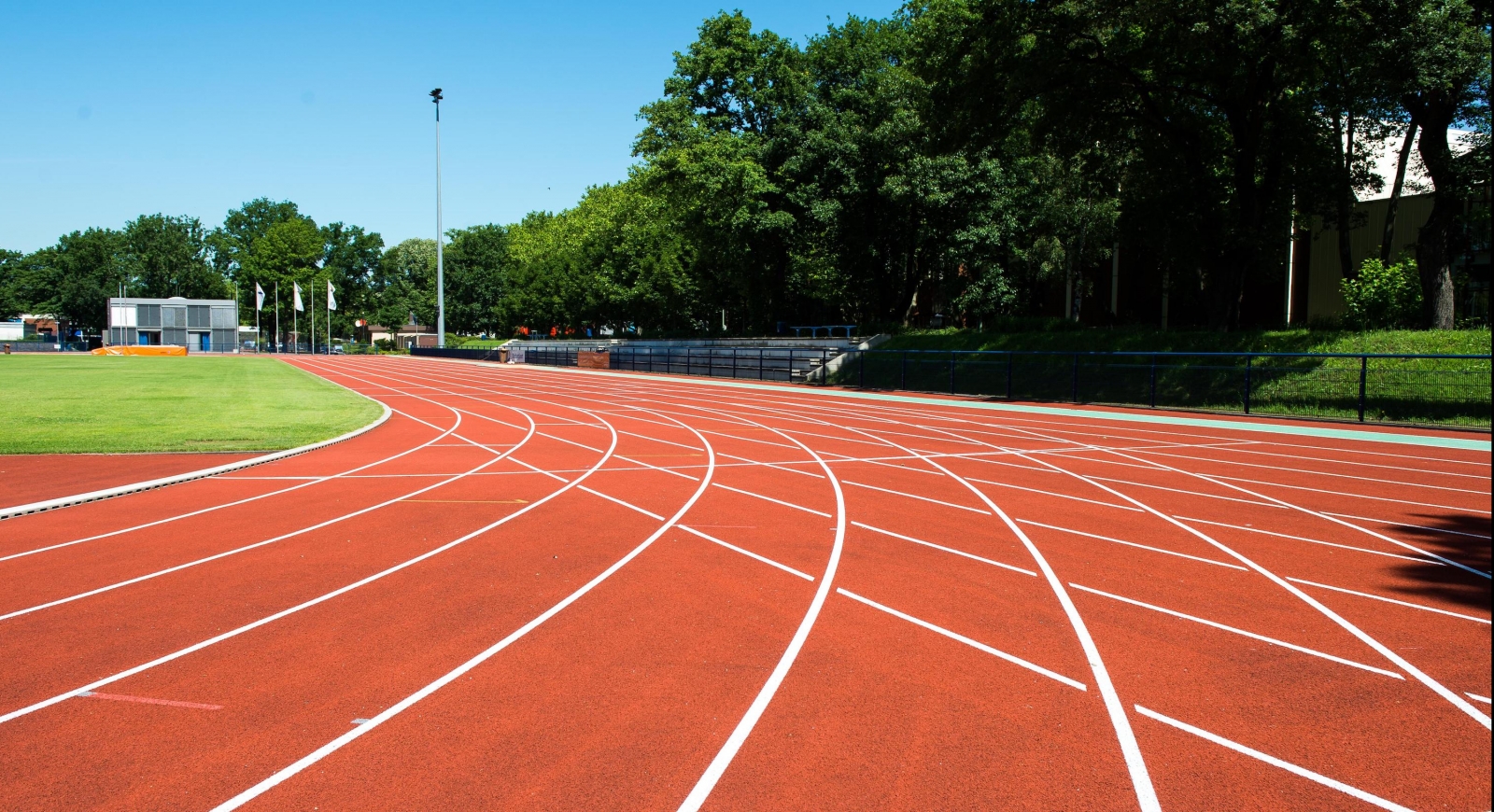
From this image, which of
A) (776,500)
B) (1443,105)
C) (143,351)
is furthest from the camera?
(143,351)

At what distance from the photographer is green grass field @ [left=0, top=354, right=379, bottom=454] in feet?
43.2

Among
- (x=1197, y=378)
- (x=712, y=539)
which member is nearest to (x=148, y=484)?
(x=712, y=539)

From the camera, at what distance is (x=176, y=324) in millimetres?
89812

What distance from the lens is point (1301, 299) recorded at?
115 feet

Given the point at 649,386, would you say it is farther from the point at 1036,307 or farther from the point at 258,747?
the point at 258,747

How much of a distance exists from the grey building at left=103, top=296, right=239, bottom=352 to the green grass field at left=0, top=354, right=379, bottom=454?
229 feet

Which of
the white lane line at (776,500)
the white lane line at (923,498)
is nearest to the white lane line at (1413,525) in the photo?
the white lane line at (923,498)

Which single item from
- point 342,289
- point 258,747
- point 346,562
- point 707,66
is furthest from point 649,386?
point 342,289

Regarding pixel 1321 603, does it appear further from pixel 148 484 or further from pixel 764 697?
pixel 148 484

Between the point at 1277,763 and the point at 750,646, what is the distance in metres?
2.62

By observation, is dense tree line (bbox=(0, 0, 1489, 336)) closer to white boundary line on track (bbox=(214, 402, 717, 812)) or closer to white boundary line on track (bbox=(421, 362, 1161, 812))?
white boundary line on track (bbox=(421, 362, 1161, 812))

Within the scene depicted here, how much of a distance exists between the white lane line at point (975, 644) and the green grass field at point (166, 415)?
10.7 meters

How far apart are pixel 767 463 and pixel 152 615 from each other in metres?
7.93

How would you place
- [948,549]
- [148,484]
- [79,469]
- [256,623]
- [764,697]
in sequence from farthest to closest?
[79,469]
[148,484]
[948,549]
[256,623]
[764,697]
